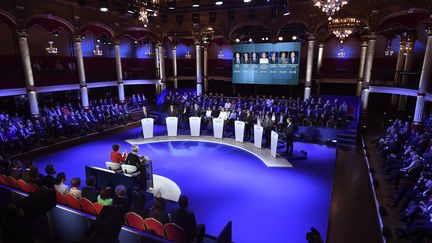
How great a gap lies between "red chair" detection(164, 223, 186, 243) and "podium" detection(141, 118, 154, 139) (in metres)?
8.88

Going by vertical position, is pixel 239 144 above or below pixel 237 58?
below

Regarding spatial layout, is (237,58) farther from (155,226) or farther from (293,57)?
(155,226)

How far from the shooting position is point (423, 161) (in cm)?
711

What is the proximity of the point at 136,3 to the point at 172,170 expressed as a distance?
6.54 metres

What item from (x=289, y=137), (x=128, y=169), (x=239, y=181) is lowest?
(x=239, y=181)

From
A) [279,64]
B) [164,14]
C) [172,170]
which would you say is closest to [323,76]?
[279,64]

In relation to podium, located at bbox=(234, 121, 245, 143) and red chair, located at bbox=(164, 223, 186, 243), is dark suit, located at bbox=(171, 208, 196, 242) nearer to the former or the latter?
red chair, located at bbox=(164, 223, 186, 243)

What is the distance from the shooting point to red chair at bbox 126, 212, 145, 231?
4.12 meters

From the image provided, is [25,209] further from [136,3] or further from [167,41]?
[167,41]

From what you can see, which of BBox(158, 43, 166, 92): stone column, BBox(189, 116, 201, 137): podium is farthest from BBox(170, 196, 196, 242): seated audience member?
BBox(158, 43, 166, 92): stone column

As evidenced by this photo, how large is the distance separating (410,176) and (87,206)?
7457mm

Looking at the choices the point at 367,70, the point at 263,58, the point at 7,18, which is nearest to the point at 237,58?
the point at 263,58

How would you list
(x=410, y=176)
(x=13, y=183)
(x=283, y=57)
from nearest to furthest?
1. (x=13, y=183)
2. (x=410, y=176)
3. (x=283, y=57)

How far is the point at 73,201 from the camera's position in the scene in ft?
15.2
